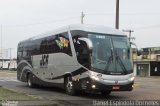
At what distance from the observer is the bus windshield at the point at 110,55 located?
19.3m

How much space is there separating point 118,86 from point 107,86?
1.77 ft

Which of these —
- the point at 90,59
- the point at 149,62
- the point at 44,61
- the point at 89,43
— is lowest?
the point at 149,62

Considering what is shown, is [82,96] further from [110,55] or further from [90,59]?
[110,55]

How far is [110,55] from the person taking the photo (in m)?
19.6

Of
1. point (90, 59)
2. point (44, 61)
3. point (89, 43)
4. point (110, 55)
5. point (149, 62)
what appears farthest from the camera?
point (149, 62)

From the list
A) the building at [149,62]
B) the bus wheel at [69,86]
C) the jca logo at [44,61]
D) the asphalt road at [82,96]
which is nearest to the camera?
the asphalt road at [82,96]

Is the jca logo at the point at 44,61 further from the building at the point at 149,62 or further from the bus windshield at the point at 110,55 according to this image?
the building at the point at 149,62

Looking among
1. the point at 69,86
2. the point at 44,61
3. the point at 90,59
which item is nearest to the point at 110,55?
the point at 90,59

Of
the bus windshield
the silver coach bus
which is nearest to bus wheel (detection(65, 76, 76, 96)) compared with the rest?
the silver coach bus

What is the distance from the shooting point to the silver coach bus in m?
19.3

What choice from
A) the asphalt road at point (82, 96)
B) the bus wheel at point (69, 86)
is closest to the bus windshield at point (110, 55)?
the asphalt road at point (82, 96)

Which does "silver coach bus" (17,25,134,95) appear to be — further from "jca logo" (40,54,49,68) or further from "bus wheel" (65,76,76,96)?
"jca logo" (40,54,49,68)

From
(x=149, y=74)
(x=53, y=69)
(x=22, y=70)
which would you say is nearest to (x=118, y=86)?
(x=53, y=69)

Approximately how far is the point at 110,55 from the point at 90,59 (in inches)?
37.1
